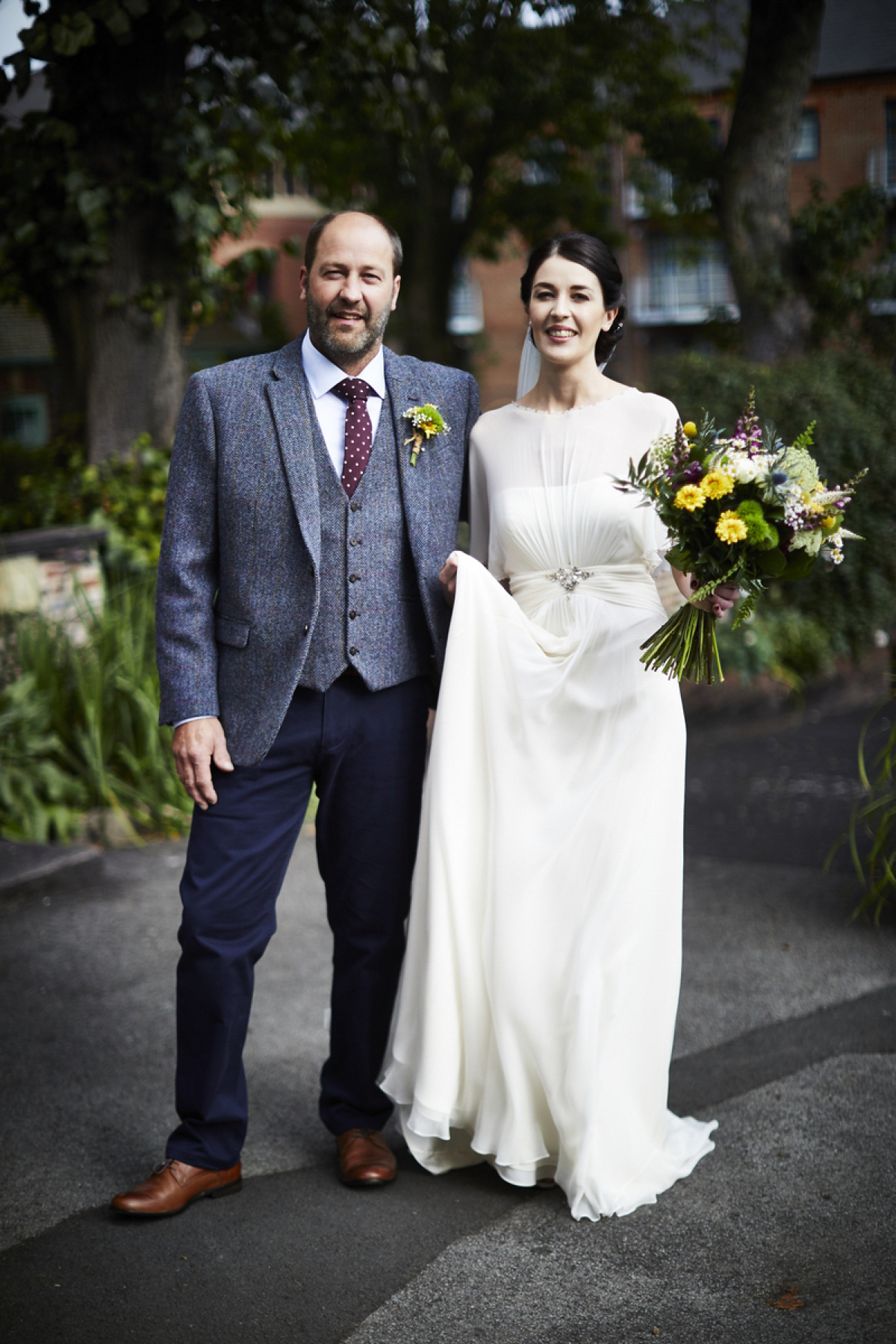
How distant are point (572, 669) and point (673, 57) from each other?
16.3 meters

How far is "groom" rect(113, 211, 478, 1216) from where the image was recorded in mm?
2910

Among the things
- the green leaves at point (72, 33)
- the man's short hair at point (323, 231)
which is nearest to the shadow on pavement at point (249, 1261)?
the man's short hair at point (323, 231)

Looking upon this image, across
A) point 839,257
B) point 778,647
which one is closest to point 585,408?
point 778,647

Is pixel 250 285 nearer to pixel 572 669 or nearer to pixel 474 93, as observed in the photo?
pixel 474 93

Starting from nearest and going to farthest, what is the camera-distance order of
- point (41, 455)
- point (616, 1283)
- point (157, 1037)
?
point (616, 1283) < point (157, 1037) < point (41, 455)

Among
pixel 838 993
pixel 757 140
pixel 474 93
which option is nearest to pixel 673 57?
pixel 474 93

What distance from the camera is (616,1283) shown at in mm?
2615

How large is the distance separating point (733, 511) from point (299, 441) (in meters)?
1.06

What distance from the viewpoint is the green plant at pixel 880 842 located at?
4410mm

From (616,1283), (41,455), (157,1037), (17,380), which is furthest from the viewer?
(17,380)

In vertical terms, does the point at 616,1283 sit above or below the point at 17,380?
below

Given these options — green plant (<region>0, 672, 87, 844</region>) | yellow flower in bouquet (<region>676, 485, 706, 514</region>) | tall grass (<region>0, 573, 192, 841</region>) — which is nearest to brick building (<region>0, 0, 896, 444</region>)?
tall grass (<region>0, 573, 192, 841</region>)

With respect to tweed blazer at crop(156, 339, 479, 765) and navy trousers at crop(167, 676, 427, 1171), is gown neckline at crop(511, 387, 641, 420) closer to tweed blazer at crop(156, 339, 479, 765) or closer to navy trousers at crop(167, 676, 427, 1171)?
tweed blazer at crop(156, 339, 479, 765)

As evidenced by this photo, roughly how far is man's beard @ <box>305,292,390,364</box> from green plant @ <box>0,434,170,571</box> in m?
4.02
